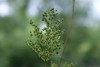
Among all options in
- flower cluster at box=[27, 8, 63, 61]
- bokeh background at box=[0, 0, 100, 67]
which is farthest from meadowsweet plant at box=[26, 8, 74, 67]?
bokeh background at box=[0, 0, 100, 67]

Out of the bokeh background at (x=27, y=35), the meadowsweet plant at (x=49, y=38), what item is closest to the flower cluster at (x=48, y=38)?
the meadowsweet plant at (x=49, y=38)

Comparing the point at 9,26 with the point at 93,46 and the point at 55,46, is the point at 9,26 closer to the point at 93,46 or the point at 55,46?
the point at 93,46

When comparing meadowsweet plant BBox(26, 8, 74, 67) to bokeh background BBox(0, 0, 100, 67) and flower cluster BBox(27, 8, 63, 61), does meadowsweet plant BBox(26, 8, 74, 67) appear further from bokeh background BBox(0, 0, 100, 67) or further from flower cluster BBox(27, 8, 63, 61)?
bokeh background BBox(0, 0, 100, 67)

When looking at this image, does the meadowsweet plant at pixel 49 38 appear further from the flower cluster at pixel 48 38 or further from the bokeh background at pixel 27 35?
the bokeh background at pixel 27 35

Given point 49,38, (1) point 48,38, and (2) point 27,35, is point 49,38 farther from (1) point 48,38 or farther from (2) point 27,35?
(2) point 27,35

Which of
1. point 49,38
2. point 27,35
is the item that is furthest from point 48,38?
point 27,35

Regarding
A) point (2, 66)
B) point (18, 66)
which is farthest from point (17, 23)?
point (2, 66)
